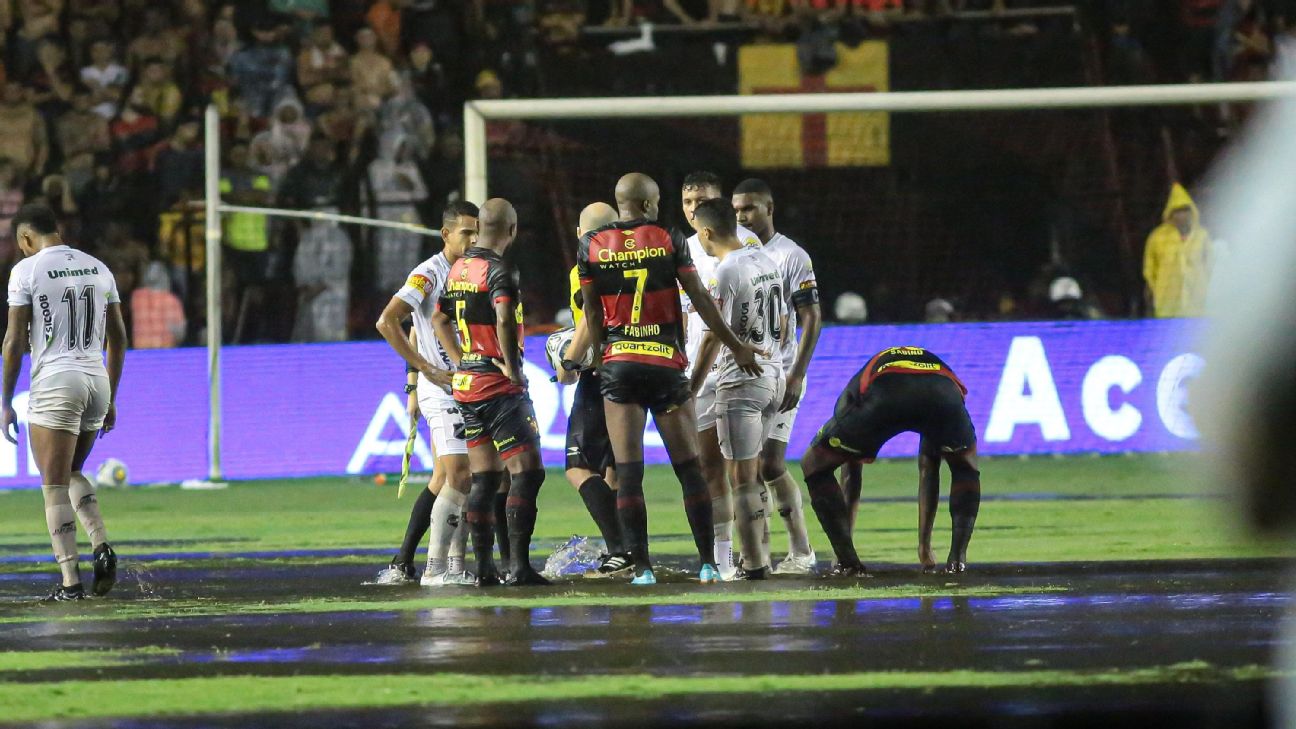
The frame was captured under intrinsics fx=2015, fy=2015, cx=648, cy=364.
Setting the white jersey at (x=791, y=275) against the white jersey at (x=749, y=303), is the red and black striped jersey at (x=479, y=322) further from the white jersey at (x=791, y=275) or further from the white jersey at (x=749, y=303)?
the white jersey at (x=791, y=275)

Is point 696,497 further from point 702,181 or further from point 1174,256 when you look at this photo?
point 1174,256

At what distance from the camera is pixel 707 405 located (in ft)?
37.0

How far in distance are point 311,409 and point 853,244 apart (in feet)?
22.2

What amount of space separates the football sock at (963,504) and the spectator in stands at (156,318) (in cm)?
1357

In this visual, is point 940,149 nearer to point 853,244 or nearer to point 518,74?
point 853,244

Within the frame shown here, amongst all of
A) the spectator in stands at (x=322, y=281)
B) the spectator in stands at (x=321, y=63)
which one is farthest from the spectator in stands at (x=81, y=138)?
the spectator in stands at (x=322, y=281)

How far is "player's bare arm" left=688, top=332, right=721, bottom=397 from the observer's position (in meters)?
11.0

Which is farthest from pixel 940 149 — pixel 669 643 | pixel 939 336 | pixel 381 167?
pixel 669 643

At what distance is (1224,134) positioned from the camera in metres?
25.0

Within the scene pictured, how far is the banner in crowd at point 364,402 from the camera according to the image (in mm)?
21062

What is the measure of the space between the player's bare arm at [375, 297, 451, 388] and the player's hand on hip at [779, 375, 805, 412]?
1890mm

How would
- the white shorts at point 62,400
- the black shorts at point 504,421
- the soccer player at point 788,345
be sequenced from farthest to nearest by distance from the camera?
the soccer player at point 788,345 → the white shorts at point 62,400 → the black shorts at point 504,421

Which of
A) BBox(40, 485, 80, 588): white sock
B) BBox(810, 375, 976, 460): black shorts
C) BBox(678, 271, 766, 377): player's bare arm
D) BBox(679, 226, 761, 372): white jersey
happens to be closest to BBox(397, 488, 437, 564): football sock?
BBox(679, 226, 761, 372): white jersey

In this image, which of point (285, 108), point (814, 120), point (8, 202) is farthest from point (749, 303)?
point (8, 202)
